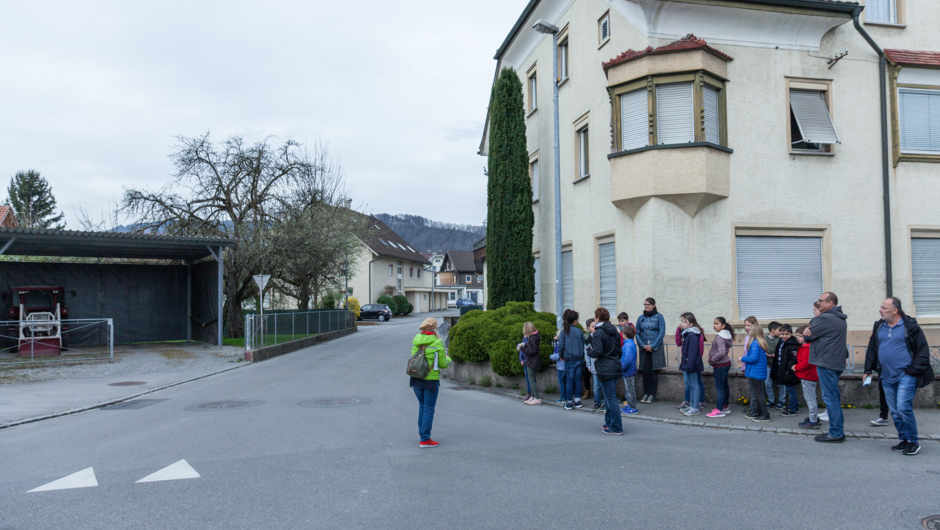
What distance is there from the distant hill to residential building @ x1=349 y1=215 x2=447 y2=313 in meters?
56.7

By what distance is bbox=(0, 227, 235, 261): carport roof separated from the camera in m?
17.8

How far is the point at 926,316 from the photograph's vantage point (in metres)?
13.5

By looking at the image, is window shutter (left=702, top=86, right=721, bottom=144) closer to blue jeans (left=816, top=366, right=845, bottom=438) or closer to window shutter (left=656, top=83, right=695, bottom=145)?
window shutter (left=656, top=83, right=695, bottom=145)

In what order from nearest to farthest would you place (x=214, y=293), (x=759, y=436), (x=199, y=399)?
(x=759, y=436) < (x=199, y=399) < (x=214, y=293)

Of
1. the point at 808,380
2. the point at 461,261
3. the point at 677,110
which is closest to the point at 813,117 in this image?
the point at 677,110

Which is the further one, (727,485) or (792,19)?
(792,19)

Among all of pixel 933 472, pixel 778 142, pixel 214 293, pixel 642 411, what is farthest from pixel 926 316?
pixel 214 293

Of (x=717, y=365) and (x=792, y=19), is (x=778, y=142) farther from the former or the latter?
(x=717, y=365)

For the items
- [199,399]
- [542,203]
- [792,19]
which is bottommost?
[199,399]

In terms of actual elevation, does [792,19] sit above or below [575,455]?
above

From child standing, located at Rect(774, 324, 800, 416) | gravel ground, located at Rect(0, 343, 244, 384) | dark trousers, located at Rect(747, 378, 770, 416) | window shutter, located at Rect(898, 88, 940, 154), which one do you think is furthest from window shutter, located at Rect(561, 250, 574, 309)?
gravel ground, located at Rect(0, 343, 244, 384)

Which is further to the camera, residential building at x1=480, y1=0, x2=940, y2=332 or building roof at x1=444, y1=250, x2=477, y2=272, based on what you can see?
building roof at x1=444, y1=250, x2=477, y2=272

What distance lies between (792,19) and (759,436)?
30.0ft

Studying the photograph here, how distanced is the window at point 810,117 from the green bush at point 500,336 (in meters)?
6.40
